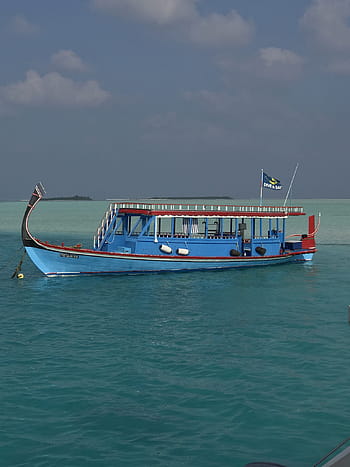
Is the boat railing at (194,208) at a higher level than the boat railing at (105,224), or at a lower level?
higher

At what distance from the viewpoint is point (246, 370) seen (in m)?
14.3

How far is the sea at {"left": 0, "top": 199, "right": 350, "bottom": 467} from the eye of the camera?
9922mm

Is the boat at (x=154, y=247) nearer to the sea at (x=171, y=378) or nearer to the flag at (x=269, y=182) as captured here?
the flag at (x=269, y=182)

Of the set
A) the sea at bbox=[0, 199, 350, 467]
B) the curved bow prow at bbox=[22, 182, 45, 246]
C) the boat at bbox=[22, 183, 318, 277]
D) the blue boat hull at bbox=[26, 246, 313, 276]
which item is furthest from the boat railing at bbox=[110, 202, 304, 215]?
the sea at bbox=[0, 199, 350, 467]

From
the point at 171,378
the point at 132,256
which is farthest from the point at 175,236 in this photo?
the point at 171,378

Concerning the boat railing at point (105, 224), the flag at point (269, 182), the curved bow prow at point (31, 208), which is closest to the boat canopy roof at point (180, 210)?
the boat railing at point (105, 224)

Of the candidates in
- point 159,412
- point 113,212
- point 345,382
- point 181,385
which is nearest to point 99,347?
point 181,385

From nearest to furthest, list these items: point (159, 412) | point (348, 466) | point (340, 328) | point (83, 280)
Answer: point (348, 466) < point (159, 412) < point (340, 328) < point (83, 280)

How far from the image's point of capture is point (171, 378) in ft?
44.6

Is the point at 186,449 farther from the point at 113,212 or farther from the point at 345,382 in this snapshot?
the point at 113,212

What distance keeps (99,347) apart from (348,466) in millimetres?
11695

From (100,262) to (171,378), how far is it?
17935 millimetres

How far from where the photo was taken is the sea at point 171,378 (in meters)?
9.92

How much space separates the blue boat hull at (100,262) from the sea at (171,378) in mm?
4309
